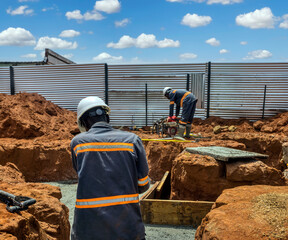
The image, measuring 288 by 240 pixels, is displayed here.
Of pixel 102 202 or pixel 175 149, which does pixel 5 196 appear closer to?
pixel 102 202

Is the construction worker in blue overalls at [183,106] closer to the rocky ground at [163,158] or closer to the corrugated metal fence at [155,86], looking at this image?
the rocky ground at [163,158]

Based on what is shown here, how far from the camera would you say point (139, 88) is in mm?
13242

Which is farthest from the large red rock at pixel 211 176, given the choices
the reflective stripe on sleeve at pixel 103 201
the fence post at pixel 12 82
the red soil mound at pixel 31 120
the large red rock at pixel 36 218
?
the fence post at pixel 12 82

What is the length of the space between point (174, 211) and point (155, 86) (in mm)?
8592

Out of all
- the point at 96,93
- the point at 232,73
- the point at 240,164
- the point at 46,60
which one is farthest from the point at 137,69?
the point at 240,164

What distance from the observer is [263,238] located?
2459 millimetres

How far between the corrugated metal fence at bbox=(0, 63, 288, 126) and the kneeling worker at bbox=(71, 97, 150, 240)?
34.8ft

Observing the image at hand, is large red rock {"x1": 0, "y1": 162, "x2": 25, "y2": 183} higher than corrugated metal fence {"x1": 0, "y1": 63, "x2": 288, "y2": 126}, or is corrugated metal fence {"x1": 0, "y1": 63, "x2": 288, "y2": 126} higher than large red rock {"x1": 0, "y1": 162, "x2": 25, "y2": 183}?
corrugated metal fence {"x1": 0, "y1": 63, "x2": 288, "y2": 126}

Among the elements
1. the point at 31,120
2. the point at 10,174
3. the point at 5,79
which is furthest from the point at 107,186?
the point at 5,79

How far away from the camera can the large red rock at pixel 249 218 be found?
253 cm

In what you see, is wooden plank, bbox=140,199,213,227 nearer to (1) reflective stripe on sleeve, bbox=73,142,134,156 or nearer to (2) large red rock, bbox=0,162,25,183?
(2) large red rock, bbox=0,162,25,183

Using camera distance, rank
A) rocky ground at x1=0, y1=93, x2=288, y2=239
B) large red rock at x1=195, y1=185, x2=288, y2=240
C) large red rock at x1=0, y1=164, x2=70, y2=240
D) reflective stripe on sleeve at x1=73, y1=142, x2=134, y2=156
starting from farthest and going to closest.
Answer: rocky ground at x1=0, y1=93, x2=288, y2=239 < large red rock at x1=195, y1=185, x2=288, y2=240 < reflective stripe on sleeve at x1=73, y1=142, x2=134, y2=156 < large red rock at x1=0, y1=164, x2=70, y2=240

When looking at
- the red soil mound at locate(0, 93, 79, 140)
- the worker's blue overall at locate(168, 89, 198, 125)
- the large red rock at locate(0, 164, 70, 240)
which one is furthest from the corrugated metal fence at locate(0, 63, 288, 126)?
the large red rock at locate(0, 164, 70, 240)

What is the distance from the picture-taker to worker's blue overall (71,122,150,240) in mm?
2201
